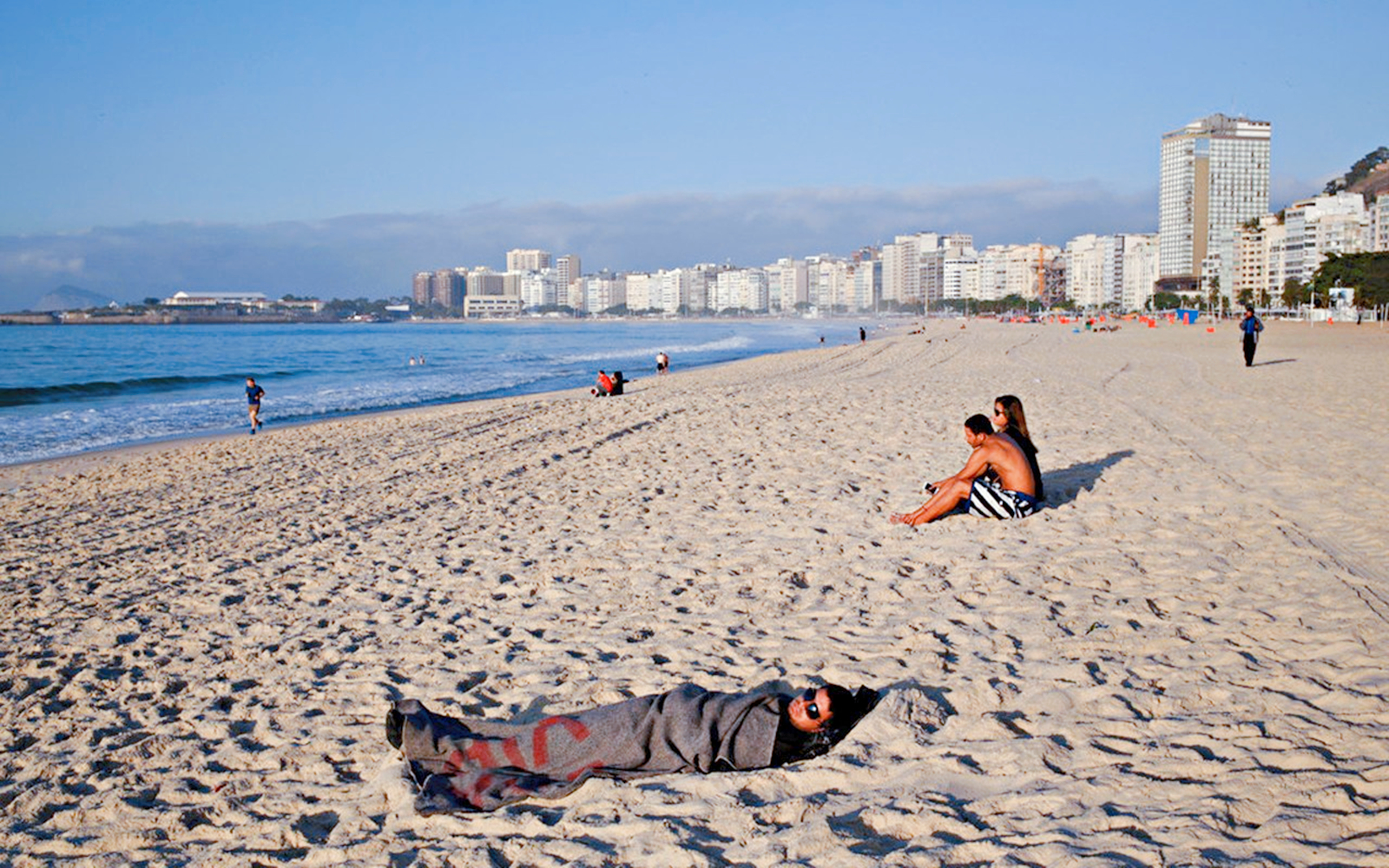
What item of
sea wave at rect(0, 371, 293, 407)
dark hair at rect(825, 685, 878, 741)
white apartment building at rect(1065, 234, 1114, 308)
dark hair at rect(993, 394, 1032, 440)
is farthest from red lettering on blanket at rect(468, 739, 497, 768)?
white apartment building at rect(1065, 234, 1114, 308)

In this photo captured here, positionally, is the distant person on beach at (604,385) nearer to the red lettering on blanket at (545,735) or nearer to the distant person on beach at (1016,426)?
the distant person on beach at (1016,426)

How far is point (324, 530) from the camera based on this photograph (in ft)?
23.5

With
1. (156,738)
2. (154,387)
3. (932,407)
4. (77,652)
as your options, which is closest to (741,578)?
(156,738)

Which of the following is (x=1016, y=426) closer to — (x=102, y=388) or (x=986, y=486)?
(x=986, y=486)

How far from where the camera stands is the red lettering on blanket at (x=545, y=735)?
10.0ft

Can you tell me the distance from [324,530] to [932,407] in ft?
26.3

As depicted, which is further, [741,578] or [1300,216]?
[1300,216]

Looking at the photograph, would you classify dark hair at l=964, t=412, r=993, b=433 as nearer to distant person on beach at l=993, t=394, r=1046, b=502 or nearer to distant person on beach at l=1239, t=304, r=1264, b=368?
distant person on beach at l=993, t=394, r=1046, b=502

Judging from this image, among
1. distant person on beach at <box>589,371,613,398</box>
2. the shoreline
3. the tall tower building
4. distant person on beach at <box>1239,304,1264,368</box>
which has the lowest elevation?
the shoreline

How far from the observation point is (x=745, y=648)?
13.7 ft

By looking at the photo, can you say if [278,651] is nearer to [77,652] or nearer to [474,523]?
[77,652]

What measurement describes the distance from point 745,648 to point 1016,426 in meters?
3.14

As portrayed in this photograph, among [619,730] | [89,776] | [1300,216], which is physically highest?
[1300,216]

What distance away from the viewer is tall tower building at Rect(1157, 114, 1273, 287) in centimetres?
14112
